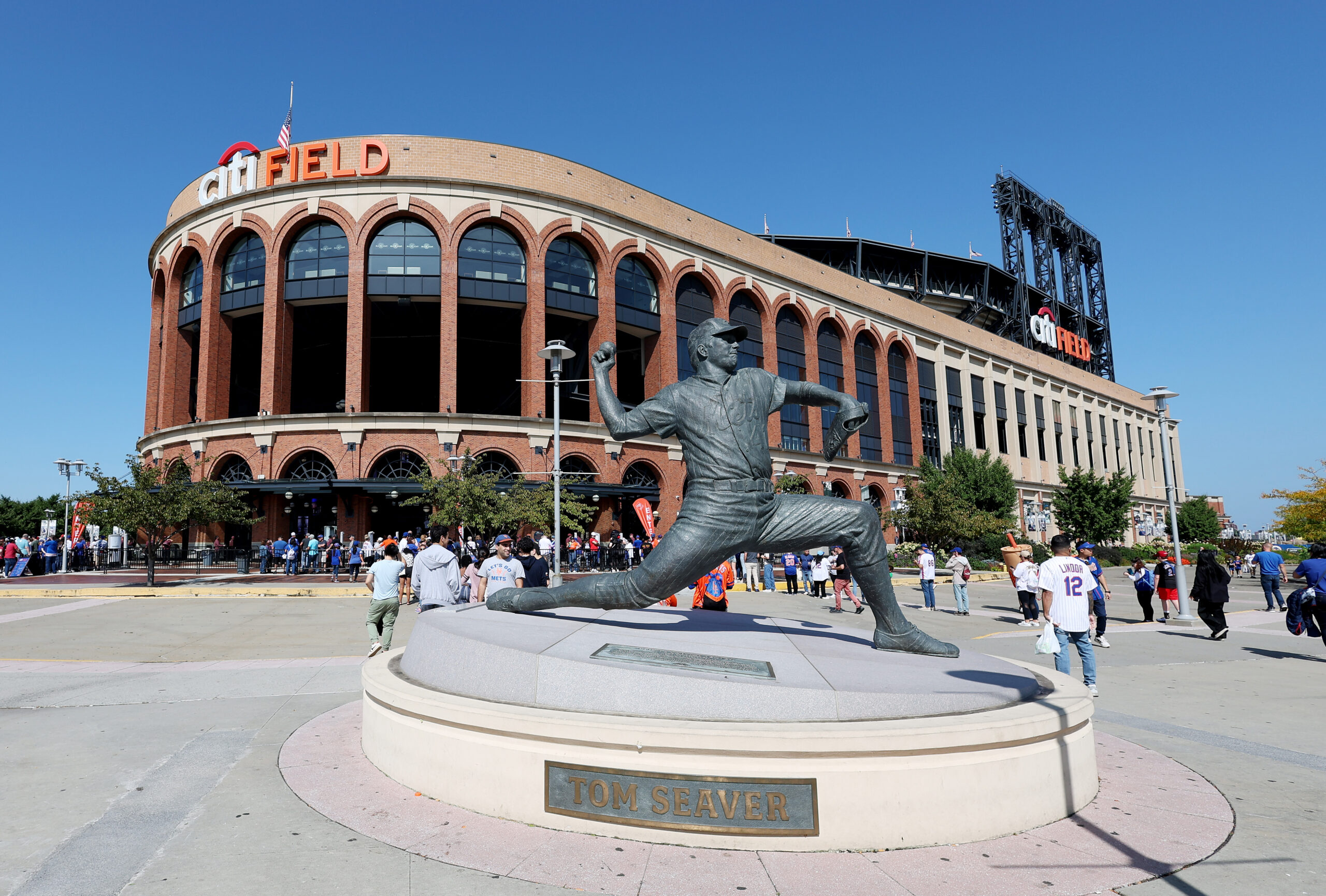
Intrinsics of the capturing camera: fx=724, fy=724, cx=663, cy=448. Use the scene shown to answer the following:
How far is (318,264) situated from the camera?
104ft

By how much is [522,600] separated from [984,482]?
4134 cm

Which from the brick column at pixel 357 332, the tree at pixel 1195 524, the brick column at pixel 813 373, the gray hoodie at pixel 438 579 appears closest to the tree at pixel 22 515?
the brick column at pixel 357 332

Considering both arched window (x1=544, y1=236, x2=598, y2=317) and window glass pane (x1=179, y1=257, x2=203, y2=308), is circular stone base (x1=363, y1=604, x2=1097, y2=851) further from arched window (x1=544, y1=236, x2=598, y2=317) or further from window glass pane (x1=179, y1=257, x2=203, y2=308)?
window glass pane (x1=179, y1=257, x2=203, y2=308)

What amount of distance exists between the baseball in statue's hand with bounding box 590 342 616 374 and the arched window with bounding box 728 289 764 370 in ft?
112

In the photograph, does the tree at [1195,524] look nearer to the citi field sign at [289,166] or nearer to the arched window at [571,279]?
the arched window at [571,279]

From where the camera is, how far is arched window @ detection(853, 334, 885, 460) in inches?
1805

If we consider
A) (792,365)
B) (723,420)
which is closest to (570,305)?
(792,365)

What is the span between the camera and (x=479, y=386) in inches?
1542

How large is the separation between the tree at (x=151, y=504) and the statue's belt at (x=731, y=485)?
2240 centimetres

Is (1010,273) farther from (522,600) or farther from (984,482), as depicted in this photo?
(522,600)

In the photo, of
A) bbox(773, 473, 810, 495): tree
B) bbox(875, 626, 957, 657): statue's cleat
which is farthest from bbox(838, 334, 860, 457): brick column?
bbox(875, 626, 957, 657): statue's cleat

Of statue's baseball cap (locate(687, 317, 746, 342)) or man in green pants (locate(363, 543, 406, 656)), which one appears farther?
man in green pants (locate(363, 543, 406, 656))

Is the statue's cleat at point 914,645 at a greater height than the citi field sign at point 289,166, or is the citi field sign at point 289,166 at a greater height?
the citi field sign at point 289,166

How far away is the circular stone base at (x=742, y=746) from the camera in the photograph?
355 centimetres
